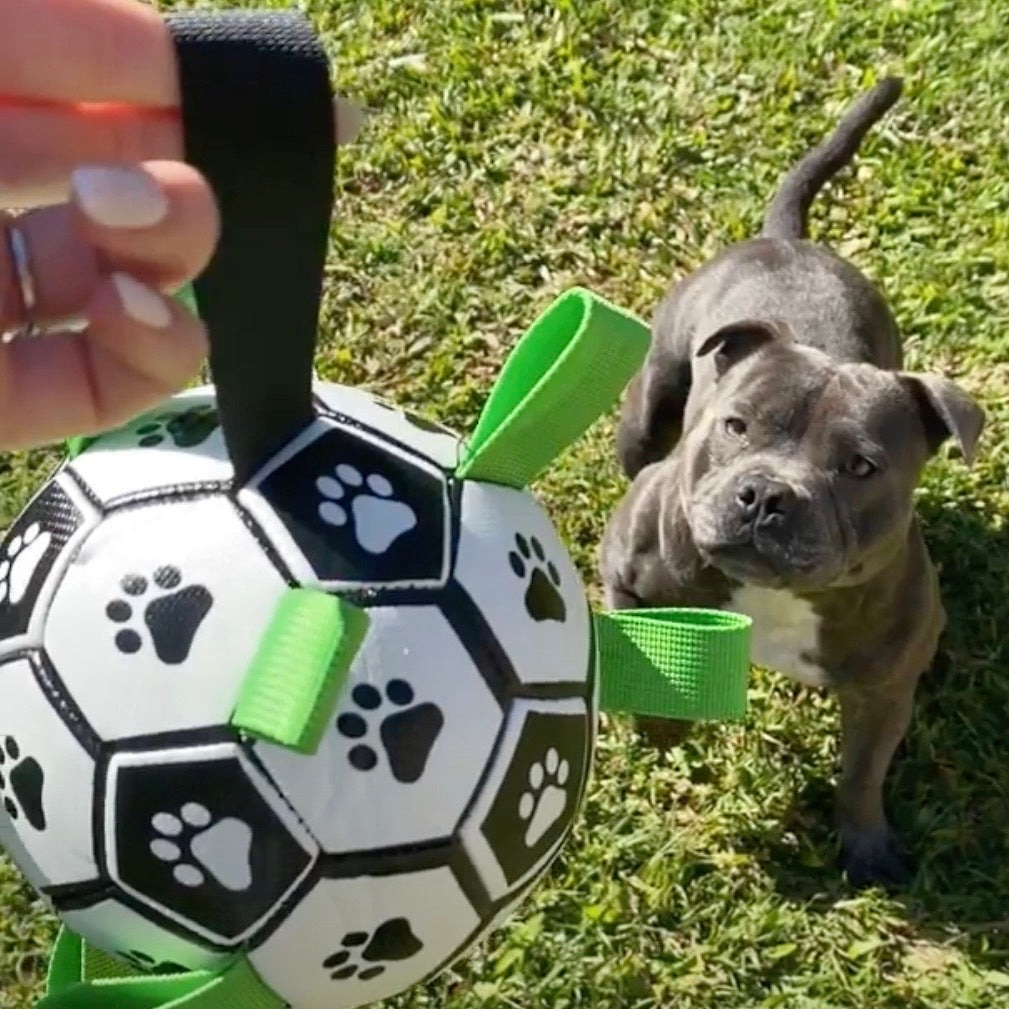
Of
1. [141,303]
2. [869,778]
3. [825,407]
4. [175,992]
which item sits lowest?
[869,778]

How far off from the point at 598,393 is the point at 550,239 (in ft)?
7.88

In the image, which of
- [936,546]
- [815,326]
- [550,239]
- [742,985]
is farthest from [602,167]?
[742,985]

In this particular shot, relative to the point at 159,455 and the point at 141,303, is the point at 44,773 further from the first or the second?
the point at 141,303

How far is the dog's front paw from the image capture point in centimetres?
358

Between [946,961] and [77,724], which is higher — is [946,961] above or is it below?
below

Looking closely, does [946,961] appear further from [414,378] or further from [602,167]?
[602,167]

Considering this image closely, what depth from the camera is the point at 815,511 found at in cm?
310

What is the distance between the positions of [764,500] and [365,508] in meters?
1.16

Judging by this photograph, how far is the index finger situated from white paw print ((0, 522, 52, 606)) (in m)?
0.66

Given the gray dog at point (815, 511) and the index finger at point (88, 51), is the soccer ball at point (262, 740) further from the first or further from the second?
→ the gray dog at point (815, 511)

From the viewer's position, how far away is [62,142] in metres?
1.97

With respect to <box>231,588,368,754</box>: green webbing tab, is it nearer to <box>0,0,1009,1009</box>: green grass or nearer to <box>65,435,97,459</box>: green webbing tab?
<box>65,435,97,459</box>: green webbing tab

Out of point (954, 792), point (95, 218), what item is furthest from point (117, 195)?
point (954, 792)

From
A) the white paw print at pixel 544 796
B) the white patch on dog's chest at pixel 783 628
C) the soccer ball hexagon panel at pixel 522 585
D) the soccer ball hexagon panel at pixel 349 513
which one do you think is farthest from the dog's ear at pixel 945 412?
the soccer ball hexagon panel at pixel 349 513
